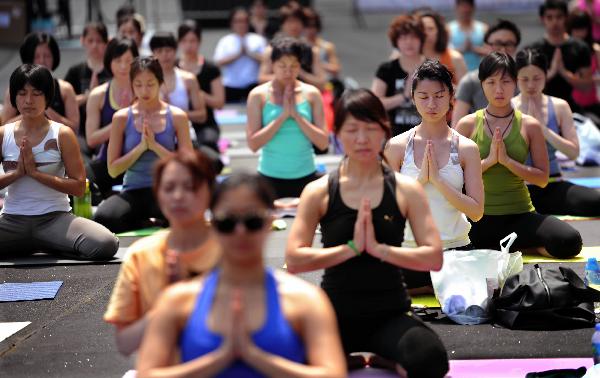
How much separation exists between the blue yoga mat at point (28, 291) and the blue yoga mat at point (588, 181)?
469 cm

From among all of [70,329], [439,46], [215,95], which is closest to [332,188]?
[70,329]

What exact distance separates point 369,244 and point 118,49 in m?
4.95

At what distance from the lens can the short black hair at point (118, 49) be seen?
30.0 feet

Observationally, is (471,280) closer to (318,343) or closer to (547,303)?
(547,303)

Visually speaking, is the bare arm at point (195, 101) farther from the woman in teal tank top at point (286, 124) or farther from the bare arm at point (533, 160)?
the bare arm at point (533, 160)

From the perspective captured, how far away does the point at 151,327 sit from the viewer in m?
3.46

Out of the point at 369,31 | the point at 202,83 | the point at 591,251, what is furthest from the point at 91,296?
the point at 369,31

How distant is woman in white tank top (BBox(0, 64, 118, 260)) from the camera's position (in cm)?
711

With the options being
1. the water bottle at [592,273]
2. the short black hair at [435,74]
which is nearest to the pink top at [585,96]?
the water bottle at [592,273]

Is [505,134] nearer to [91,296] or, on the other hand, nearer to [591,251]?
[591,251]

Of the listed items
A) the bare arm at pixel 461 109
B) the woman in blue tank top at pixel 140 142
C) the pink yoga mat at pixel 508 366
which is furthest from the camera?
the bare arm at pixel 461 109

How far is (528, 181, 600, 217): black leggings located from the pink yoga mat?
A: 3032 millimetres

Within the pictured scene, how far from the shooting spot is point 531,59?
26.1 feet

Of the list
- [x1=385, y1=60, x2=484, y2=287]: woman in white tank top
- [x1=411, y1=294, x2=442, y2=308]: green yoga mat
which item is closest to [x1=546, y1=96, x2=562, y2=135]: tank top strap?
[x1=385, y1=60, x2=484, y2=287]: woman in white tank top
